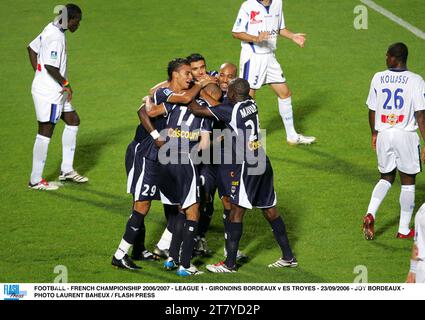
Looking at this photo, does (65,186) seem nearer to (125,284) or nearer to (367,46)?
(125,284)

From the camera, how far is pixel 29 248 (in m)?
11.2

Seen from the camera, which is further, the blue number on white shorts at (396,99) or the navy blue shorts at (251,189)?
the blue number on white shorts at (396,99)

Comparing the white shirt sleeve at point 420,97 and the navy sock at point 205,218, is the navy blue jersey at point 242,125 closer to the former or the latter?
the navy sock at point 205,218

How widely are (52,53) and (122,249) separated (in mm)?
3442

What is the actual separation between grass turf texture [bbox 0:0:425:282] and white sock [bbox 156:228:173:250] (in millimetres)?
254

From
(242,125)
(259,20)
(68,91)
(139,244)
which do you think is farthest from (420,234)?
(259,20)

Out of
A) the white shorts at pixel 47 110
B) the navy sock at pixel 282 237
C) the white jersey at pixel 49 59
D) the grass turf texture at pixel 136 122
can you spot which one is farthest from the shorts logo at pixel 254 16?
the navy sock at pixel 282 237

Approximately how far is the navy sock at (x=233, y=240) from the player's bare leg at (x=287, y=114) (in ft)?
13.9

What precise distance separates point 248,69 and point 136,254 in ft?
14.1

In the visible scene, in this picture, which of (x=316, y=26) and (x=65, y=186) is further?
(x=316, y=26)

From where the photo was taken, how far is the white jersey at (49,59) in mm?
12812

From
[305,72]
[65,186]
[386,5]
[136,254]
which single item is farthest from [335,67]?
[136,254]

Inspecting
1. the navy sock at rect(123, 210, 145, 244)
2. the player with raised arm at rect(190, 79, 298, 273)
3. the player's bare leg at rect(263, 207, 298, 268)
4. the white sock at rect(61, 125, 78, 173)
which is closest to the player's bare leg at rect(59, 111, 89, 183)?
the white sock at rect(61, 125, 78, 173)

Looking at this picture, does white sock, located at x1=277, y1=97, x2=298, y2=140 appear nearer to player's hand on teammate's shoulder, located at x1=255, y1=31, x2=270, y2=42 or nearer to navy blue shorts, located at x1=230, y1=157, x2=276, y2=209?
player's hand on teammate's shoulder, located at x1=255, y1=31, x2=270, y2=42
